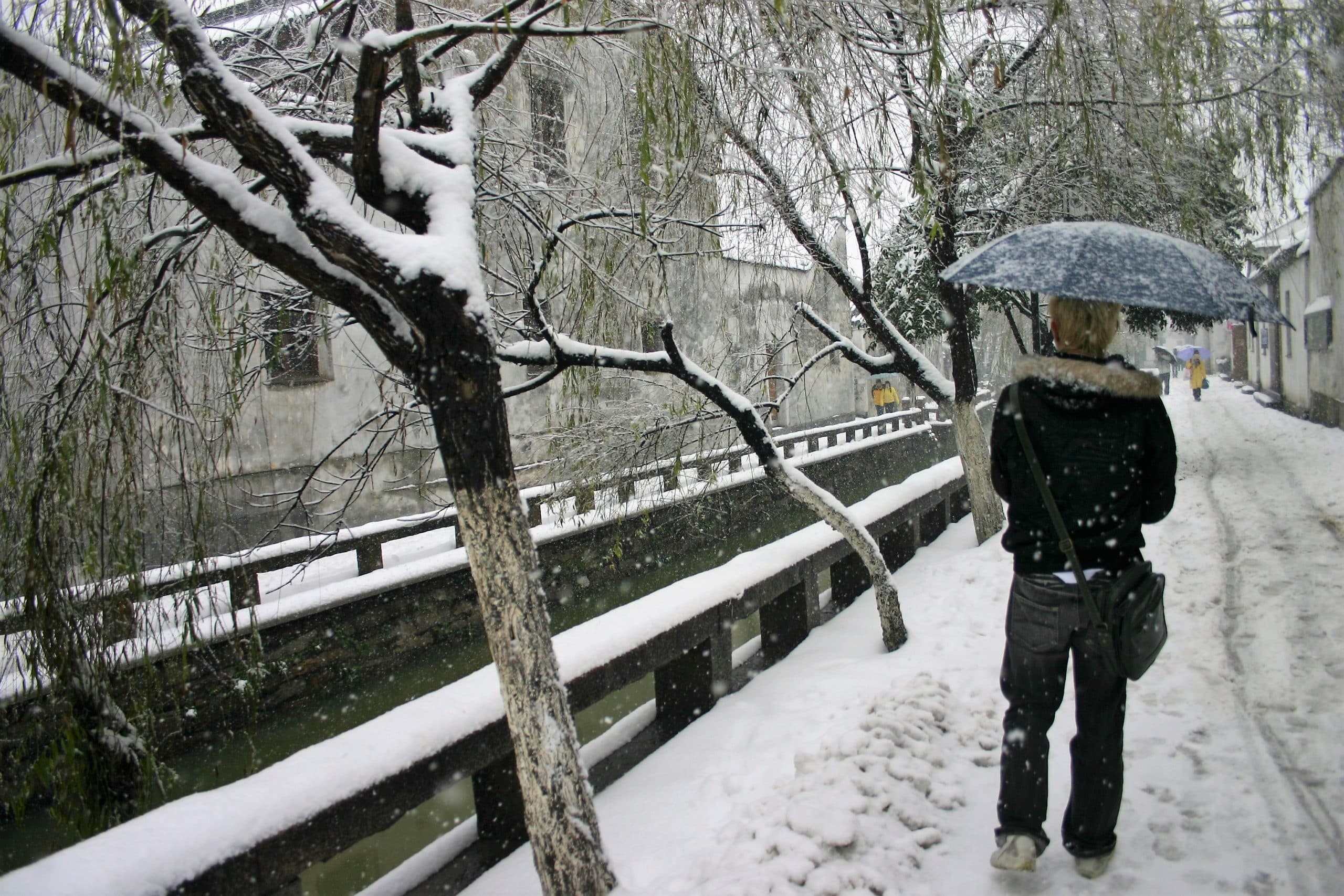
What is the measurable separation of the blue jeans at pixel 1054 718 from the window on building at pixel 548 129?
3.26 m

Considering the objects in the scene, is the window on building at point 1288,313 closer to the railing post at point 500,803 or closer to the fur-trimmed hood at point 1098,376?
the fur-trimmed hood at point 1098,376

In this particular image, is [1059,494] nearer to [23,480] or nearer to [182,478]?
[182,478]

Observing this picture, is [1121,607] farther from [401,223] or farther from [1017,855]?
[401,223]

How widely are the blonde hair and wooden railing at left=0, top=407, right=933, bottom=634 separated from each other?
2.28 metres

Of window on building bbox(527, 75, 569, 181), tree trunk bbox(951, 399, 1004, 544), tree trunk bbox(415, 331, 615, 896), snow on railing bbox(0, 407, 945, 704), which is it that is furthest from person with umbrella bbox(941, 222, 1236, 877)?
tree trunk bbox(951, 399, 1004, 544)

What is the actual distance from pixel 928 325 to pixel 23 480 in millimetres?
9312

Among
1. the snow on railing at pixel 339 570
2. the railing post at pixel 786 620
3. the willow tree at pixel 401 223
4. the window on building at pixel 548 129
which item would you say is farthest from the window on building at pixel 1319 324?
the willow tree at pixel 401 223

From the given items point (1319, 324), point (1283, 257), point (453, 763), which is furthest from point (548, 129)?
point (1283, 257)

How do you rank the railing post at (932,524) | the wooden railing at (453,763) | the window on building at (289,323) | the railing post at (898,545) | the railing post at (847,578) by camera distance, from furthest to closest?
the railing post at (932,524) → the railing post at (898,545) → the railing post at (847,578) → the window on building at (289,323) → the wooden railing at (453,763)

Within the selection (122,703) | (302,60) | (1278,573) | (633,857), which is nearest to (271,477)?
(122,703)

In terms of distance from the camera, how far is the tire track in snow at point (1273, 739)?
7.90 feet

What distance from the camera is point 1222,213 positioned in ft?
30.5

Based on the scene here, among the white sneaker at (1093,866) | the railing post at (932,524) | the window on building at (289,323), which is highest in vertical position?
the window on building at (289,323)

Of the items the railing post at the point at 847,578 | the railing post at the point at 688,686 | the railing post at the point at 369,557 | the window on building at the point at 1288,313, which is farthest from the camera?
the window on building at the point at 1288,313
